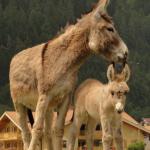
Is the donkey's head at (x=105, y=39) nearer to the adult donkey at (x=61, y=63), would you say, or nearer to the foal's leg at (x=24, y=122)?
the adult donkey at (x=61, y=63)

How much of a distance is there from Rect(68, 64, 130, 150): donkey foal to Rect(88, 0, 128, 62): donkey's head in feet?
6.83

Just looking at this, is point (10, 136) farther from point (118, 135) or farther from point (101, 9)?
point (101, 9)

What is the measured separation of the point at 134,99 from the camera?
7512 cm

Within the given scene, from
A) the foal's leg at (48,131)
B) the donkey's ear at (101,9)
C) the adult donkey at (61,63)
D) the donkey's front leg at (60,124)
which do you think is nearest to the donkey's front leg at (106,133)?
the foal's leg at (48,131)

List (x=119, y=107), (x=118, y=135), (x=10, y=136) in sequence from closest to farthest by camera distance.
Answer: (x=119, y=107) → (x=118, y=135) → (x=10, y=136)

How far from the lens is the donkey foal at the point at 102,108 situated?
10242 millimetres

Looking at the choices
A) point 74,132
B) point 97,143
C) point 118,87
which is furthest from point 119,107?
point 97,143

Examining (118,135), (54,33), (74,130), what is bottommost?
(118,135)

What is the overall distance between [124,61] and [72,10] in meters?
79.7

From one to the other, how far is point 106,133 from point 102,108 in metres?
0.63

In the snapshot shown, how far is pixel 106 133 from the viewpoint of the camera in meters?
11.2

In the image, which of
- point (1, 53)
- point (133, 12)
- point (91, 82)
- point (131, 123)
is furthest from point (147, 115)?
point (91, 82)

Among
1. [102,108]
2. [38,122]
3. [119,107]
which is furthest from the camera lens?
[102,108]

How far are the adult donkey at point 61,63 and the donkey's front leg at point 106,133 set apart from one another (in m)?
2.82
